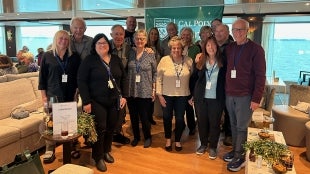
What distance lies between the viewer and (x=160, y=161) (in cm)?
321

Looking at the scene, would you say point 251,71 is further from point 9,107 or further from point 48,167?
point 9,107

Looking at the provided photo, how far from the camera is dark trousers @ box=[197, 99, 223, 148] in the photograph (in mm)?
3080

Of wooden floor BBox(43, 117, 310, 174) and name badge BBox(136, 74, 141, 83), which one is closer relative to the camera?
wooden floor BBox(43, 117, 310, 174)

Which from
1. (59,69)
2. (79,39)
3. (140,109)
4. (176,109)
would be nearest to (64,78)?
(59,69)

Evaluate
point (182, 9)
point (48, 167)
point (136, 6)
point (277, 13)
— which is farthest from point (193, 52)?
point (277, 13)

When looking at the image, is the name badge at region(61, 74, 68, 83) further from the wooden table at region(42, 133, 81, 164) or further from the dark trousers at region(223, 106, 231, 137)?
the dark trousers at region(223, 106, 231, 137)

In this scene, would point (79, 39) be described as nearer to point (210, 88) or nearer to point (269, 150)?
point (210, 88)

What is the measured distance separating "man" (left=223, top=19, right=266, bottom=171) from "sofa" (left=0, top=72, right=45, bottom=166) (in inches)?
92.7

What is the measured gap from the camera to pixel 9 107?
3658 millimetres

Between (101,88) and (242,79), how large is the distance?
1.46 m

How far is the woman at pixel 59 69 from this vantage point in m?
2.83

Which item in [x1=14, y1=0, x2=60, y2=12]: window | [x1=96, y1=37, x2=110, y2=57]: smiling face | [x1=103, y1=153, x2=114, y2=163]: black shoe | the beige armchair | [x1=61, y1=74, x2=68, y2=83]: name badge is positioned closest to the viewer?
[x1=96, y1=37, x2=110, y2=57]: smiling face

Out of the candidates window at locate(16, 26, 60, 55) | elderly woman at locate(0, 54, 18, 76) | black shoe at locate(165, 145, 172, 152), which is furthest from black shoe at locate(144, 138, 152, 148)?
window at locate(16, 26, 60, 55)

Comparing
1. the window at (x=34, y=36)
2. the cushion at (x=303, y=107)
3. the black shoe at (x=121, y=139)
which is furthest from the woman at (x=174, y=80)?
the window at (x=34, y=36)
